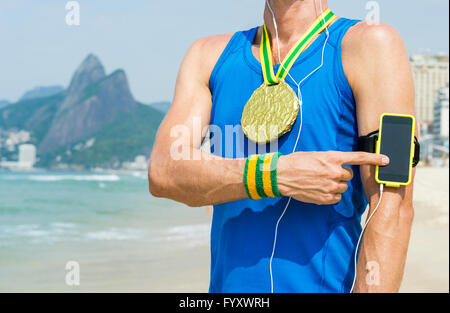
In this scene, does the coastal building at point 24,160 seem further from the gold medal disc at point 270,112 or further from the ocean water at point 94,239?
the gold medal disc at point 270,112

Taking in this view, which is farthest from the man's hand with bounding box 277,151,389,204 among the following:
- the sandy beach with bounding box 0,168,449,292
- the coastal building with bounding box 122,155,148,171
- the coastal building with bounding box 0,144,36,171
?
the coastal building with bounding box 0,144,36,171

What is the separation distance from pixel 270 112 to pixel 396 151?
13.3 inches

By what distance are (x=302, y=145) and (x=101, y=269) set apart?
9903 millimetres

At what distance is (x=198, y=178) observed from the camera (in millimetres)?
1289

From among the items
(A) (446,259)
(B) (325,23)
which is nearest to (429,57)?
(A) (446,259)

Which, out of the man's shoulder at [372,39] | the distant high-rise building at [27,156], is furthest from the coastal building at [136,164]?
the man's shoulder at [372,39]

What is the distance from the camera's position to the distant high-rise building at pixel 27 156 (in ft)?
247

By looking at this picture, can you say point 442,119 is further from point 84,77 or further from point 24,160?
point 84,77

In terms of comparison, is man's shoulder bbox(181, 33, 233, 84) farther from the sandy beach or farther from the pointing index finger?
the sandy beach

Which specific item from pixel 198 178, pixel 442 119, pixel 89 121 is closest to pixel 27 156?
pixel 89 121

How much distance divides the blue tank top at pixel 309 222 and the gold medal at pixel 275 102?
2cm

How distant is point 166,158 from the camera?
1.39 m

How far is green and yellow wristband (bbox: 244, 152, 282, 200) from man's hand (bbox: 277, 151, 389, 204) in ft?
0.05
